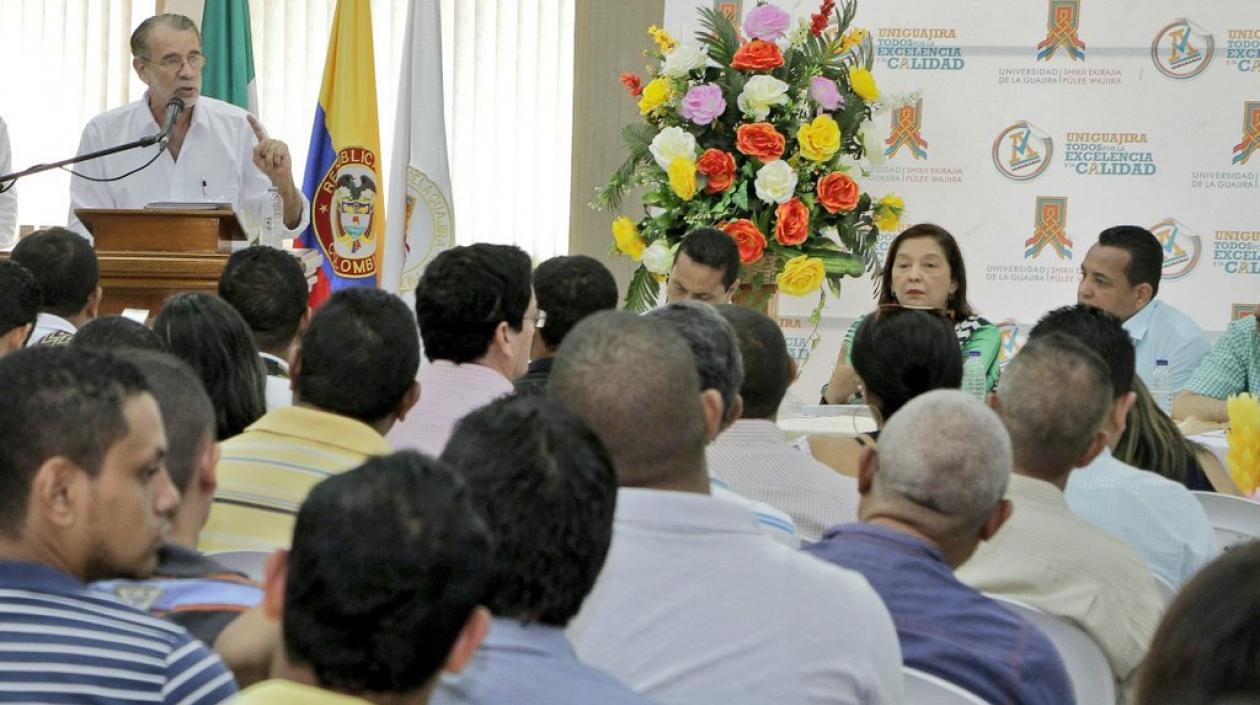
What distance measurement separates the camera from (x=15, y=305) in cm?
336

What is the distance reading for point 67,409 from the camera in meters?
1.64

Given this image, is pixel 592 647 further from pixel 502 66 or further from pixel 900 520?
pixel 502 66

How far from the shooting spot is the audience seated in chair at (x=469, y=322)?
323cm

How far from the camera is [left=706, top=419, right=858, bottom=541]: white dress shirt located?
2.84 metres

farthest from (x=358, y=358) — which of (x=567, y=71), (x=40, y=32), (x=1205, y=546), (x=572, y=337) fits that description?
(x=40, y=32)

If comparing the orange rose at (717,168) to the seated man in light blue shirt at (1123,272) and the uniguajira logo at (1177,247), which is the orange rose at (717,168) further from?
the uniguajira logo at (1177,247)

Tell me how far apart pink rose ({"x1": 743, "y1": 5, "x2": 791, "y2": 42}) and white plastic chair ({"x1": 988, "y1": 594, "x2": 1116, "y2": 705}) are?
3.14 meters

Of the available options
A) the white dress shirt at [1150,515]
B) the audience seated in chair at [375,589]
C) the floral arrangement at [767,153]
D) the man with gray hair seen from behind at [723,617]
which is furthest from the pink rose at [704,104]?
the audience seated in chair at [375,589]

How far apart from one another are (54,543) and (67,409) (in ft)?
0.44

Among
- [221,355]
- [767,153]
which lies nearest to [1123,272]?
[767,153]

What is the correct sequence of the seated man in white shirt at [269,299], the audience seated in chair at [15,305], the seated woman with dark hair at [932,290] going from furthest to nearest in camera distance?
the seated woman with dark hair at [932,290]
the seated man in white shirt at [269,299]
the audience seated in chair at [15,305]

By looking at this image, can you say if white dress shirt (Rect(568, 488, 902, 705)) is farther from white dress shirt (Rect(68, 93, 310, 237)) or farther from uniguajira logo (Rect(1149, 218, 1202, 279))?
uniguajira logo (Rect(1149, 218, 1202, 279))

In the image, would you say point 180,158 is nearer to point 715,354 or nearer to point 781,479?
point 781,479

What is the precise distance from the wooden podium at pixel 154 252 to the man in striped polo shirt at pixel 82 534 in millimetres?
2905
